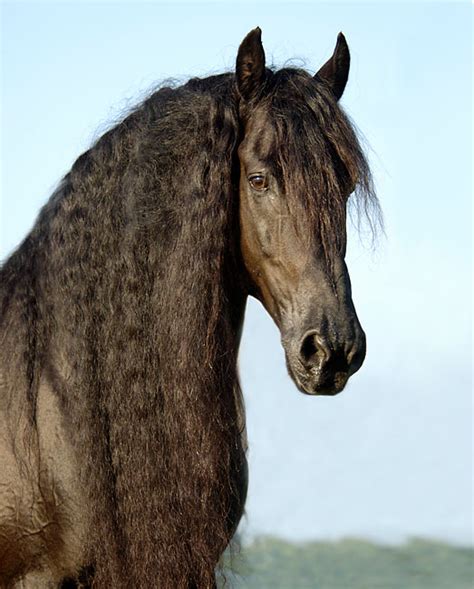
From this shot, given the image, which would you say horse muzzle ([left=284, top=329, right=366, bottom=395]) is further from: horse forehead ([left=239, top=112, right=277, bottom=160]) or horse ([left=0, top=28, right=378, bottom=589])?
horse forehead ([left=239, top=112, right=277, bottom=160])

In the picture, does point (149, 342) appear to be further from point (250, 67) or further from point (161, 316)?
point (250, 67)

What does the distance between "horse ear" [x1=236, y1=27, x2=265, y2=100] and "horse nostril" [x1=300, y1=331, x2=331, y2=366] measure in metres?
1.29

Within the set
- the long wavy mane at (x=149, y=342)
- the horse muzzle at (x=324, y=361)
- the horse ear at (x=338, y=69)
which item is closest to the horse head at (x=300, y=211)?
the horse muzzle at (x=324, y=361)

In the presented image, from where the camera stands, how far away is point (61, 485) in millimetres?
4539

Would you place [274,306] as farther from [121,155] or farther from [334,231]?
[121,155]

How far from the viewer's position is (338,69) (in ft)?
17.3

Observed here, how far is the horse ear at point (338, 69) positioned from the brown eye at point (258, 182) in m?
0.88

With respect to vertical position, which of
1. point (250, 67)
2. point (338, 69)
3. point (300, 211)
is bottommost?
point (300, 211)

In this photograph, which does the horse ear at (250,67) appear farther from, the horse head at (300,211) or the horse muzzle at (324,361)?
the horse muzzle at (324,361)

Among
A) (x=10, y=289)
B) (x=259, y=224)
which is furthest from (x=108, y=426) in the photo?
(x=259, y=224)

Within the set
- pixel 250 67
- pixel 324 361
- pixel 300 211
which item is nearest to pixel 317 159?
pixel 300 211

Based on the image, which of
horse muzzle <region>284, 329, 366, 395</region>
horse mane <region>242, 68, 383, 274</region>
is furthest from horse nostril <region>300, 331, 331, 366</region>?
horse mane <region>242, 68, 383, 274</region>

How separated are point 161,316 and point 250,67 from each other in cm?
127

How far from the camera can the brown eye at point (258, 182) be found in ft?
15.2
